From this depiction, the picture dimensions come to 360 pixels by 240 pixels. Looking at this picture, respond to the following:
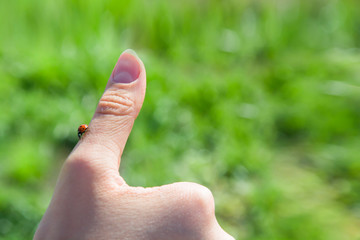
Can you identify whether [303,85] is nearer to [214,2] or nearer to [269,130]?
[269,130]

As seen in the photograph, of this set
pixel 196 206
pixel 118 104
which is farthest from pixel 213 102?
pixel 196 206

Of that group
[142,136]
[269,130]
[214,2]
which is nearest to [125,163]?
[142,136]

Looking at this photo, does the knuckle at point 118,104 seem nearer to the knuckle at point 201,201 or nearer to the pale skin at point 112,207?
the pale skin at point 112,207

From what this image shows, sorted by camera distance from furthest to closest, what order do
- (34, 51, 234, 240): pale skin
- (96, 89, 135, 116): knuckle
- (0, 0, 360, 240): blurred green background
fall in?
(0, 0, 360, 240): blurred green background, (96, 89, 135, 116): knuckle, (34, 51, 234, 240): pale skin

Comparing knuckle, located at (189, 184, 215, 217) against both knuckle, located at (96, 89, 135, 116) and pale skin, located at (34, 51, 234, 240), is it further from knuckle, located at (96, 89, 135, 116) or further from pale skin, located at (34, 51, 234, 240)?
knuckle, located at (96, 89, 135, 116)

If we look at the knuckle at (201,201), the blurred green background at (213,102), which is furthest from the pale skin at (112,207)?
→ the blurred green background at (213,102)

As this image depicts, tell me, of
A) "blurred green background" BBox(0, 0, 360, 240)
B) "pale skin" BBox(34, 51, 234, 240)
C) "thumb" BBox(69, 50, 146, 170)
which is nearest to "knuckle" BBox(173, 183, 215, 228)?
"pale skin" BBox(34, 51, 234, 240)
